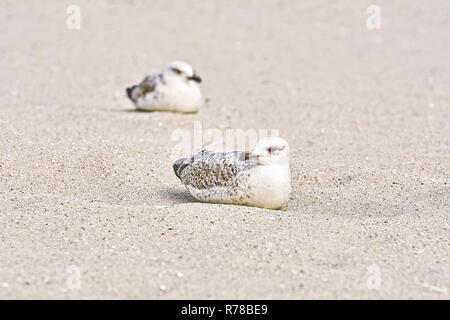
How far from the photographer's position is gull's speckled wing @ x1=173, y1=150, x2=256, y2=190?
5.11m

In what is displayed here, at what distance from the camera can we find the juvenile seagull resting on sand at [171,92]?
855cm

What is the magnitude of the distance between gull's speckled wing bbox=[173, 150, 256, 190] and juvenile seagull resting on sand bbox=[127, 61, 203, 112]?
119 inches

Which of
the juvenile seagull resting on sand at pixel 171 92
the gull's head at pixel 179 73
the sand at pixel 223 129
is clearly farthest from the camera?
the gull's head at pixel 179 73

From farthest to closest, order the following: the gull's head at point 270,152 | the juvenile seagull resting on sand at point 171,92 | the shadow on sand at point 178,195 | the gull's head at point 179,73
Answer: the gull's head at point 179,73
the juvenile seagull resting on sand at point 171,92
the shadow on sand at point 178,195
the gull's head at point 270,152

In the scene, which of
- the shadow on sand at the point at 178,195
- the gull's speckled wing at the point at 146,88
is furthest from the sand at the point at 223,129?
the gull's speckled wing at the point at 146,88

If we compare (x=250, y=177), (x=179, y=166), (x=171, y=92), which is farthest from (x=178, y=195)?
(x=171, y=92)

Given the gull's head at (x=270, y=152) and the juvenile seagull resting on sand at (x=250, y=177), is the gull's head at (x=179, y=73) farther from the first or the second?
the gull's head at (x=270, y=152)

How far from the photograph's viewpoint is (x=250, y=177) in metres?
5.03

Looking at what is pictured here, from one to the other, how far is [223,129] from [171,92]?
0.91 meters

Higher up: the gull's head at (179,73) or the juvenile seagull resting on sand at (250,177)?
the gull's head at (179,73)

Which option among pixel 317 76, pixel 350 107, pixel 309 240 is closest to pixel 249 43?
pixel 317 76

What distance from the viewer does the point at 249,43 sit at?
12195 millimetres

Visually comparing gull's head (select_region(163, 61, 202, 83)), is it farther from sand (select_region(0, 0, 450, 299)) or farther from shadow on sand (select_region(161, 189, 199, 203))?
shadow on sand (select_region(161, 189, 199, 203))
